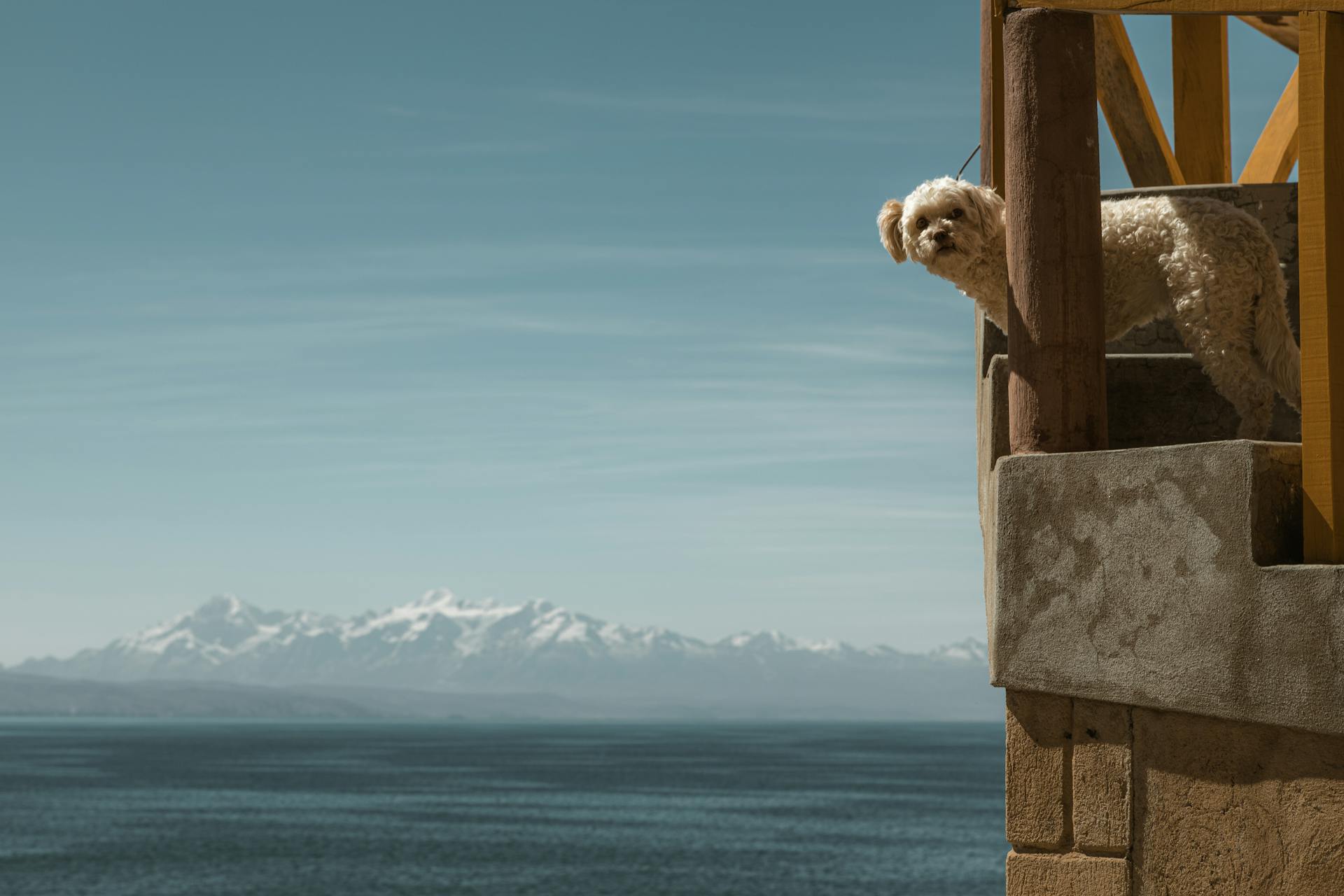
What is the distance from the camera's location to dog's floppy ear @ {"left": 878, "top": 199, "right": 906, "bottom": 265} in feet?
21.1

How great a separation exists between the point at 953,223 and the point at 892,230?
18.7 inches

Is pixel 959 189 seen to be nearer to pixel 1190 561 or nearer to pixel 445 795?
pixel 1190 561

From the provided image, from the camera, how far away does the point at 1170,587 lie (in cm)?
437

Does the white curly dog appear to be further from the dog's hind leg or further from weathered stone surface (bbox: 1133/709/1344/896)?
weathered stone surface (bbox: 1133/709/1344/896)

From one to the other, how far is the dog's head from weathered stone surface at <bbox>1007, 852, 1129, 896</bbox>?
8.43 feet

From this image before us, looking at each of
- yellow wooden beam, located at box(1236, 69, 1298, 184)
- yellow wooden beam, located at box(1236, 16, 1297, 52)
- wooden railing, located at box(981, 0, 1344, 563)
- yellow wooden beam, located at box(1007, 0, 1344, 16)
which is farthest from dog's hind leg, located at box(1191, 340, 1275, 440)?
yellow wooden beam, located at box(1236, 16, 1297, 52)

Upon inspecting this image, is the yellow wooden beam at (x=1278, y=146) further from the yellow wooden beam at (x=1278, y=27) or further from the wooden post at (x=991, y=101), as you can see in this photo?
the wooden post at (x=991, y=101)

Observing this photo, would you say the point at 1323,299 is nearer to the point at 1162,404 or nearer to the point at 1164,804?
the point at 1164,804

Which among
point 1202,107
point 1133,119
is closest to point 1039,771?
point 1133,119

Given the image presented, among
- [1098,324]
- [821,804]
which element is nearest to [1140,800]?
[1098,324]

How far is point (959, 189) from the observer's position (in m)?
6.05

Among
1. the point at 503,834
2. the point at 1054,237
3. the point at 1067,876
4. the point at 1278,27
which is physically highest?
the point at 1278,27

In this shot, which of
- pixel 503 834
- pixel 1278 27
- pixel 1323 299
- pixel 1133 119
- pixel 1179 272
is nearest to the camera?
pixel 1323 299

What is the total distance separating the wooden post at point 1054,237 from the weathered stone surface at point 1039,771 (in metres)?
0.89
